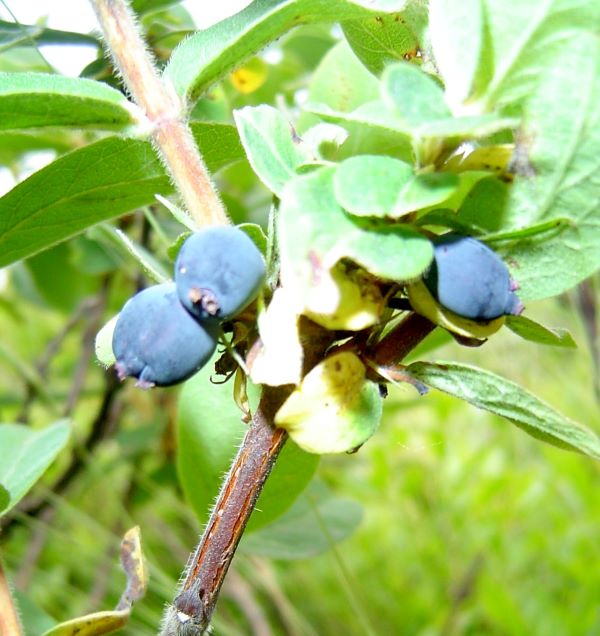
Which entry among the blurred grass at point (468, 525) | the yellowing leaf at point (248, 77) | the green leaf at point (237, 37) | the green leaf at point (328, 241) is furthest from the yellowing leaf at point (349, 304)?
the blurred grass at point (468, 525)

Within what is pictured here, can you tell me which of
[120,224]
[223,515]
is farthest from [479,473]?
[223,515]

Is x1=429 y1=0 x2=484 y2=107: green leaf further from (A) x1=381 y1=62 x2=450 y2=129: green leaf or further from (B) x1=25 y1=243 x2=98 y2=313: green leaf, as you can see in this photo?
(B) x1=25 y1=243 x2=98 y2=313: green leaf

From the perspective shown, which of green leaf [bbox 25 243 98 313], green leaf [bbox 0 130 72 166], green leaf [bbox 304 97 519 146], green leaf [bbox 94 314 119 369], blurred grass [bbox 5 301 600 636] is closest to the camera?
green leaf [bbox 304 97 519 146]

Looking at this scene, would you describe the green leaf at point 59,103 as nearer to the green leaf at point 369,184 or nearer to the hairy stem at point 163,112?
the hairy stem at point 163,112

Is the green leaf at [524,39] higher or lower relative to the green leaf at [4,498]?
higher

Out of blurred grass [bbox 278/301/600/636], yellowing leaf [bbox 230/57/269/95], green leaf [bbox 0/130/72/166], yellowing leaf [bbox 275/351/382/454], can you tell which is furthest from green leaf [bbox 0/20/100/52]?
→ blurred grass [bbox 278/301/600/636]

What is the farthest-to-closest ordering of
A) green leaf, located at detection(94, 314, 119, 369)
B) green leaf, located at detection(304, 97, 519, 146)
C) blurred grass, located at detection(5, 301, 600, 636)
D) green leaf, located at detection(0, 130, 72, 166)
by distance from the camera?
blurred grass, located at detection(5, 301, 600, 636), green leaf, located at detection(0, 130, 72, 166), green leaf, located at detection(94, 314, 119, 369), green leaf, located at detection(304, 97, 519, 146)
